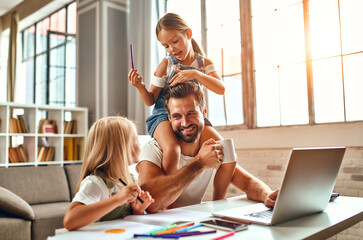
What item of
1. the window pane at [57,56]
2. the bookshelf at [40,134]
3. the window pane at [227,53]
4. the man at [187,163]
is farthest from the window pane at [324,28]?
the window pane at [57,56]

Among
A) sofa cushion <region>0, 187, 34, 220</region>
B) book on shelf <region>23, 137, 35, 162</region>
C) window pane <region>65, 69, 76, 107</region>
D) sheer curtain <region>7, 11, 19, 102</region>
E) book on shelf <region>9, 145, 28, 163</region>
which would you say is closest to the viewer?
sofa cushion <region>0, 187, 34, 220</region>

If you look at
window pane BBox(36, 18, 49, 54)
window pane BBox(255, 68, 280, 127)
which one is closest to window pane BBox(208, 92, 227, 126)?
window pane BBox(255, 68, 280, 127)

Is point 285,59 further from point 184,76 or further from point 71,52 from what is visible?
point 71,52

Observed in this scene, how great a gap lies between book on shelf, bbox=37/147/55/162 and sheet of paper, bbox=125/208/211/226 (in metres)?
3.80

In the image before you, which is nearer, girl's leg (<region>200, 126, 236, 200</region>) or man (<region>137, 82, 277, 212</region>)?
man (<region>137, 82, 277, 212</region>)

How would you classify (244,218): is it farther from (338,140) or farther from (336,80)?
(336,80)

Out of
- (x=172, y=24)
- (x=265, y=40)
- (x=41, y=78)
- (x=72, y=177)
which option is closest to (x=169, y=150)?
(x=172, y=24)

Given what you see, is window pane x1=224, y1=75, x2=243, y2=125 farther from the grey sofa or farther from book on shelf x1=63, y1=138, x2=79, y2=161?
book on shelf x1=63, y1=138, x2=79, y2=161

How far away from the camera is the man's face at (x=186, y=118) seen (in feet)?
5.65

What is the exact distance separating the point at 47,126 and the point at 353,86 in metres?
3.82

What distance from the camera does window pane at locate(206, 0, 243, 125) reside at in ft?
12.5

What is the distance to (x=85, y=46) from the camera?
5375 mm

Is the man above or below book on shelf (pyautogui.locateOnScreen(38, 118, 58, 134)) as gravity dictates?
below

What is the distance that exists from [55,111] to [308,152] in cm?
444
